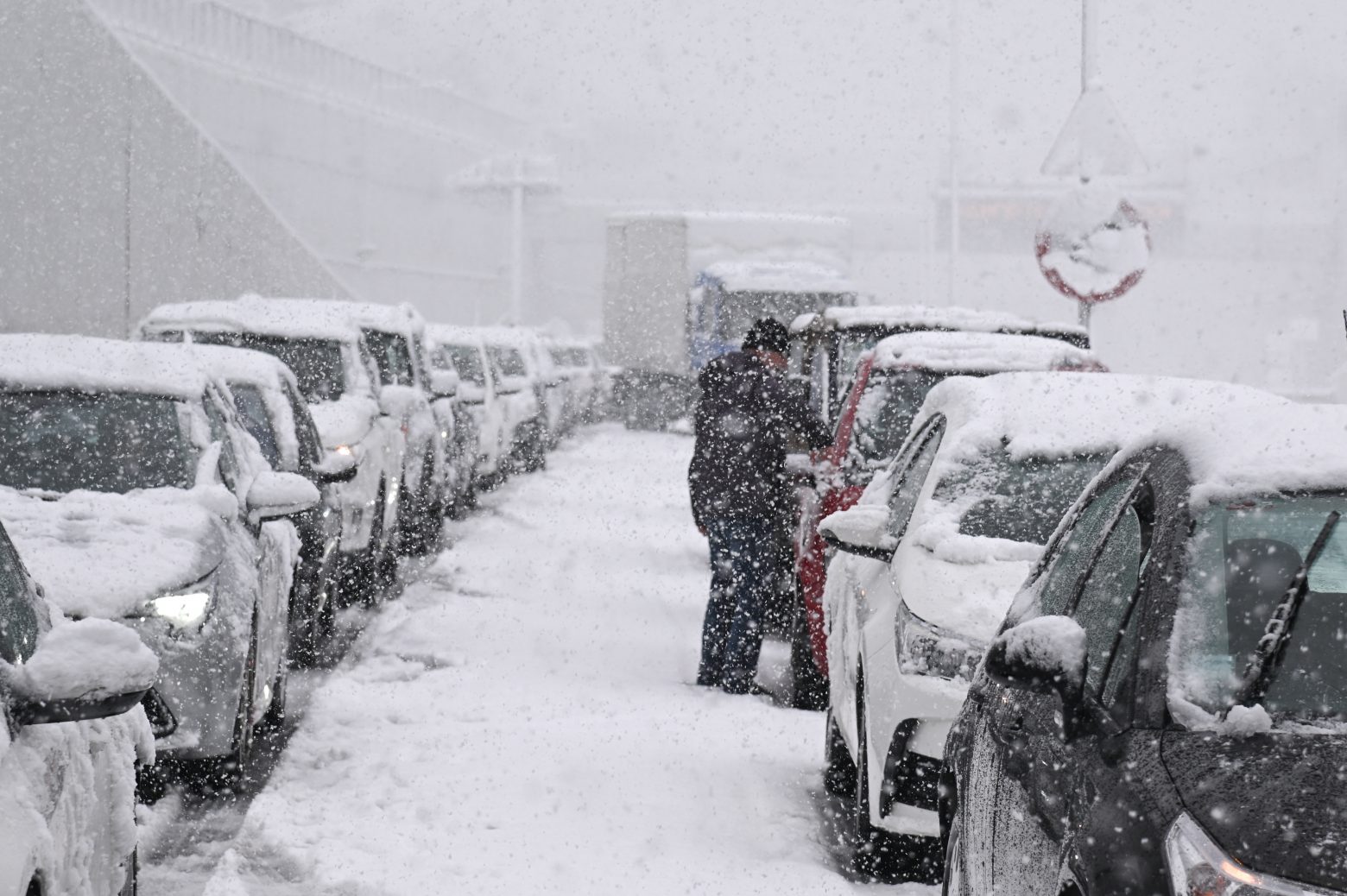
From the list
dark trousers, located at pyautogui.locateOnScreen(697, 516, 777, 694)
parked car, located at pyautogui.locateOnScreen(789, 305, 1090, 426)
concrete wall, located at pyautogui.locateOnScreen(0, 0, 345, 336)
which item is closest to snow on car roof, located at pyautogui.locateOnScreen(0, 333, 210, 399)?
dark trousers, located at pyautogui.locateOnScreen(697, 516, 777, 694)

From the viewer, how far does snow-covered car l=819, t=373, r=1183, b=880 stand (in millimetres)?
5953

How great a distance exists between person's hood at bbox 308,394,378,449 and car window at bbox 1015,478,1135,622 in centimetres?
827

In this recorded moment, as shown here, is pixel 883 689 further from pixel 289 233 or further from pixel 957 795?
pixel 289 233

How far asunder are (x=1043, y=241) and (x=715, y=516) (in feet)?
12.4

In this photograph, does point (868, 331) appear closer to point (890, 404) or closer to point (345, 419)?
point (890, 404)

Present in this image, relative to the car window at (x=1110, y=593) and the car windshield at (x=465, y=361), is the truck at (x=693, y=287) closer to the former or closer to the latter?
the car windshield at (x=465, y=361)

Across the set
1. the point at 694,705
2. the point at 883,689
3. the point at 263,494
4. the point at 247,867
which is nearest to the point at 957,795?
the point at 883,689

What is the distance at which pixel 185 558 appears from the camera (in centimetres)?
699

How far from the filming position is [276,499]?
7.92 metres

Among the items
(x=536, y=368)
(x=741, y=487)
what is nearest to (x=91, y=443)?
(x=741, y=487)

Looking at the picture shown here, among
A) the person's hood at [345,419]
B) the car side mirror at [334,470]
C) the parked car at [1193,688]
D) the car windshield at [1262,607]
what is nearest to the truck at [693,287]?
the person's hood at [345,419]

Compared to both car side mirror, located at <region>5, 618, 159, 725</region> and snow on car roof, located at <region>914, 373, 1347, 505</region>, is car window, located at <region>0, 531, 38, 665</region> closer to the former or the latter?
car side mirror, located at <region>5, 618, 159, 725</region>

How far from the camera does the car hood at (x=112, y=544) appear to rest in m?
6.59

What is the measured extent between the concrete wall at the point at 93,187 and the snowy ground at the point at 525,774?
13.4 m
